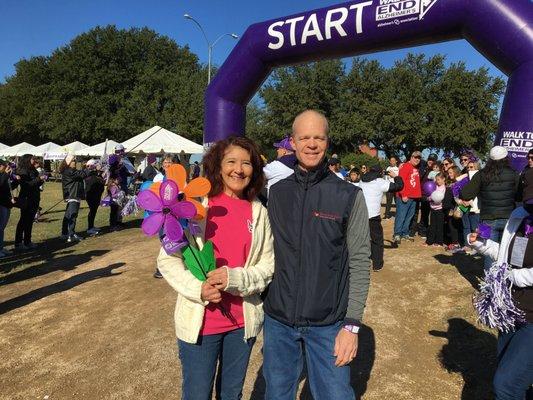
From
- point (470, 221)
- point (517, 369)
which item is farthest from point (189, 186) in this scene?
point (470, 221)

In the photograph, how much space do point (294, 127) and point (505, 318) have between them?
5.54ft

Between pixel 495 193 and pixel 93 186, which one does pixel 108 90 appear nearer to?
pixel 93 186

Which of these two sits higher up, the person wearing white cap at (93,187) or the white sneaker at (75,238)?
A: the person wearing white cap at (93,187)

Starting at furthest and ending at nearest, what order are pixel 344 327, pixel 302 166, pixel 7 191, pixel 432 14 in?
pixel 7 191
pixel 432 14
pixel 302 166
pixel 344 327

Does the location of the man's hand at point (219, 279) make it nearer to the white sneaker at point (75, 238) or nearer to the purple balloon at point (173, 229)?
the purple balloon at point (173, 229)

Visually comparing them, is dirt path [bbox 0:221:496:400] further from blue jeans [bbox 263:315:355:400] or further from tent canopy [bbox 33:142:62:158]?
tent canopy [bbox 33:142:62:158]

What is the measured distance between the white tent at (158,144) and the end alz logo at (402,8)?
37.5ft

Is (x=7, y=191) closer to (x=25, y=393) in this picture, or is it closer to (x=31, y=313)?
(x=31, y=313)

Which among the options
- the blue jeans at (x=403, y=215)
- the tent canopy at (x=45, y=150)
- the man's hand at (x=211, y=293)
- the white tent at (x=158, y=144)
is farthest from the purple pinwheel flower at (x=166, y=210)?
the tent canopy at (x=45, y=150)

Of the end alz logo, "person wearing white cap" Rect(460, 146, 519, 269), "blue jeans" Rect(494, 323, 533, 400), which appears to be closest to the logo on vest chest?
"blue jeans" Rect(494, 323, 533, 400)

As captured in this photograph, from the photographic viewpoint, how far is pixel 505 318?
7.53ft

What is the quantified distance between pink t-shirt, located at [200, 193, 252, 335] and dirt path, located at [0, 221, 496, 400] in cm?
149

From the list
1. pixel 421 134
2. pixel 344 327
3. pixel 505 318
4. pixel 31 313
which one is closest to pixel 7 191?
pixel 31 313

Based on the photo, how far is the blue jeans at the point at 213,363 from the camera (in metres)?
1.99
